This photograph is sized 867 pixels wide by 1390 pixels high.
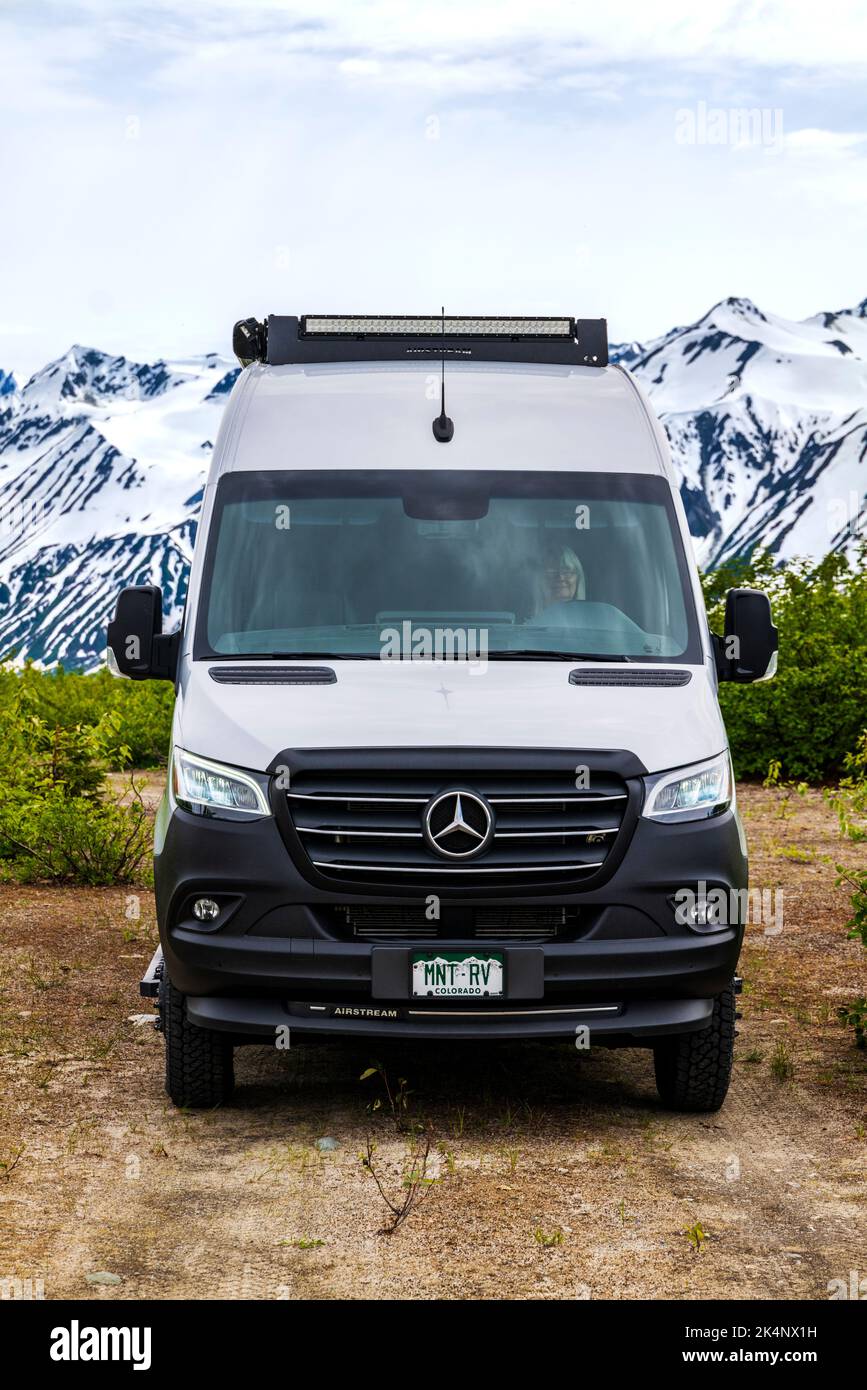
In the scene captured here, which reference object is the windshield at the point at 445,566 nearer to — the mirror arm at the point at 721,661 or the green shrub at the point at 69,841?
the mirror arm at the point at 721,661

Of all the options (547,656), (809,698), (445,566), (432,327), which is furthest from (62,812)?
(809,698)

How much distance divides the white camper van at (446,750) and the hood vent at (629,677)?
1 centimetres

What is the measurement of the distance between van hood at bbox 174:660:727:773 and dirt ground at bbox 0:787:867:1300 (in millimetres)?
1434

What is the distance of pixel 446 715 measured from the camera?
6.83m

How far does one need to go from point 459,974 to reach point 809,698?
45.7 ft

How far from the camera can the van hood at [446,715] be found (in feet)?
22.2

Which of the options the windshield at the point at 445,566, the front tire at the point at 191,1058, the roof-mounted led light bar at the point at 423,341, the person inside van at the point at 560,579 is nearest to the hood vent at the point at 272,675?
the windshield at the point at 445,566

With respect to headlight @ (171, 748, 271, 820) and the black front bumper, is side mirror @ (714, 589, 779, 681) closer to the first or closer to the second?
the black front bumper

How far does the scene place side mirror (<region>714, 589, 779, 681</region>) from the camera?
305 inches

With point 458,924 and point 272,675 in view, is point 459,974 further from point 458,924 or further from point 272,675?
point 272,675

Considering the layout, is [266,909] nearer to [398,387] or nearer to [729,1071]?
[729,1071]

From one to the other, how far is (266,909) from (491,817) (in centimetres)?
87

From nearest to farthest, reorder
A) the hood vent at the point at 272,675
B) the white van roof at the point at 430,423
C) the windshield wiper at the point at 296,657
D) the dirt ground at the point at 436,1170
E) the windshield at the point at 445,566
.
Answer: the dirt ground at the point at 436,1170 < the hood vent at the point at 272,675 < the windshield wiper at the point at 296,657 < the windshield at the point at 445,566 < the white van roof at the point at 430,423

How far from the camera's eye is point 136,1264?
551 centimetres
